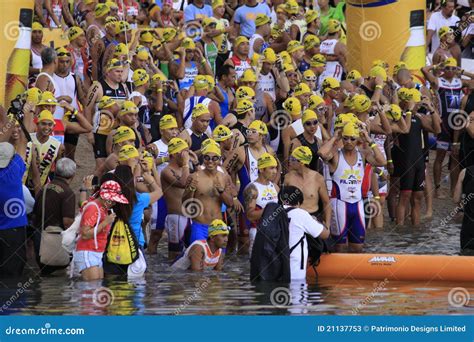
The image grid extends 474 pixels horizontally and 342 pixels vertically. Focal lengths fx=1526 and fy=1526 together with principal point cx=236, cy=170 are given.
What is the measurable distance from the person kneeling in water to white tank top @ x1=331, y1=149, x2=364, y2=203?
2.02 meters

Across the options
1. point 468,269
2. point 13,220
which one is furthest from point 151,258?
point 468,269

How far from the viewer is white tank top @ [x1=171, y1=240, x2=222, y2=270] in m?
18.0

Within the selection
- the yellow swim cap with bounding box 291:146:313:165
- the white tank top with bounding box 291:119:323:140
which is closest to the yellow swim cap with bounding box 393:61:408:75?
the white tank top with bounding box 291:119:323:140

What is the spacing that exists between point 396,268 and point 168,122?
375cm

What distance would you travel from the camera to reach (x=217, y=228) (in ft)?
58.6

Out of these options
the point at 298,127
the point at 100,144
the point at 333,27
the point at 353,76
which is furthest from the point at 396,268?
the point at 333,27

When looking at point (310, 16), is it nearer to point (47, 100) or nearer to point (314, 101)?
point (314, 101)

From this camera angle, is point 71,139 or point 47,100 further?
point 71,139

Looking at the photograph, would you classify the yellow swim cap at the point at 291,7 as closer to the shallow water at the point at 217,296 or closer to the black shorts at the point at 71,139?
the black shorts at the point at 71,139

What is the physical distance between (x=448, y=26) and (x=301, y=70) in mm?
3516

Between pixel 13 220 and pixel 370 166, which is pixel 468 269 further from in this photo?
pixel 13 220

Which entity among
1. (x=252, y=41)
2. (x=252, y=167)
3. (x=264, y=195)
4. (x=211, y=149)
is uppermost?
(x=252, y=41)

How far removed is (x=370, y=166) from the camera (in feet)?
66.5

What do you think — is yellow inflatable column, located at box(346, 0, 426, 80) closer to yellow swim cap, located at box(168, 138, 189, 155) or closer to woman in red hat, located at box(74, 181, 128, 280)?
yellow swim cap, located at box(168, 138, 189, 155)
